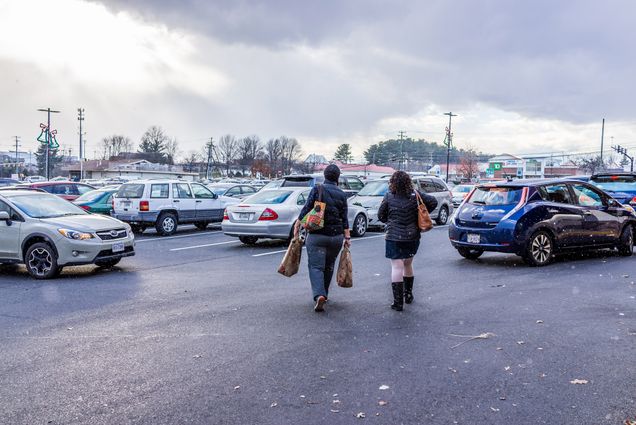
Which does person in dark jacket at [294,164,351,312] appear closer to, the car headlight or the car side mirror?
the car headlight

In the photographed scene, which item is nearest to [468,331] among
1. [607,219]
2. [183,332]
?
[183,332]

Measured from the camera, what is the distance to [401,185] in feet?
23.9

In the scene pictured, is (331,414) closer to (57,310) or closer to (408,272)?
(408,272)

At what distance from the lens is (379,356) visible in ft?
17.3

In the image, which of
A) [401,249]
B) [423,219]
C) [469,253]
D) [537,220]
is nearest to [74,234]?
[401,249]

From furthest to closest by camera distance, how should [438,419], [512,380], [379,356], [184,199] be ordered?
1. [184,199]
2. [379,356]
3. [512,380]
4. [438,419]

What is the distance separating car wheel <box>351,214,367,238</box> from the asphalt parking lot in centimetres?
652

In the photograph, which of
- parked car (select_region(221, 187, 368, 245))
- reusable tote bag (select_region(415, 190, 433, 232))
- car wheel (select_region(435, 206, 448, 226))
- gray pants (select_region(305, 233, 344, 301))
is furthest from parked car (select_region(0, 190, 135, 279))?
car wheel (select_region(435, 206, 448, 226))

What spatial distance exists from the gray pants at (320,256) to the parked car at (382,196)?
9.95 meters

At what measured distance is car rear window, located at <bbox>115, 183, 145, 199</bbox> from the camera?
57.6ft

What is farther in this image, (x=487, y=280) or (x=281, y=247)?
(x=281, y=247)

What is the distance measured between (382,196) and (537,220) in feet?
28.0

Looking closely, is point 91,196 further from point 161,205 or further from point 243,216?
point 243,216

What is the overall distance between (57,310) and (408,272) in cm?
458
